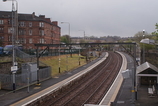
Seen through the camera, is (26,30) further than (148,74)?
Yes

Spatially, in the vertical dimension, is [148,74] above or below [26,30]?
below

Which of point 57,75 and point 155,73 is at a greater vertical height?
point 155,73

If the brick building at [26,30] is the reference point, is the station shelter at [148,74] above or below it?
below

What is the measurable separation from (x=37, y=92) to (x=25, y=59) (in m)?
12.5

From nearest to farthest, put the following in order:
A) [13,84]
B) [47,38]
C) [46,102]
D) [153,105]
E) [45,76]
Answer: [153,105], [46,102], [13,84], [45,76], [47,38]

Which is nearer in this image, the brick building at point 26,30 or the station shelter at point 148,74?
the station shelter at point 148,74

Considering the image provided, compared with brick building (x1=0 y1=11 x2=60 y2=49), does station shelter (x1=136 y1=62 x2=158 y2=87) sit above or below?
below

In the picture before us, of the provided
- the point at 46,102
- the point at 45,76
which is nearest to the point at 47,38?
the point at 45,76

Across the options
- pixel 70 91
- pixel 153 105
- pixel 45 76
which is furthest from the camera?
pixel 45 76

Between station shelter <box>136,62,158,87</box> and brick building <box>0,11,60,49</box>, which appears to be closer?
station shelter <box>136,62,158,87</box>

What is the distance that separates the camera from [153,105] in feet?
42.2

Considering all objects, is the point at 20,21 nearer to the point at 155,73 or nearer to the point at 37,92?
the point at 37,92

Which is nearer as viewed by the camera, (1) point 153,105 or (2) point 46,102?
(1) point 153,105

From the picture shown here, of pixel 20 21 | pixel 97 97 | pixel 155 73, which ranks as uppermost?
pixel 20 21
